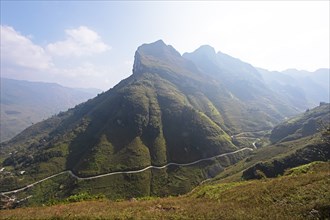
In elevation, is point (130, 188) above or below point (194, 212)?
below

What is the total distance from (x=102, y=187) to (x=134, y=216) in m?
167

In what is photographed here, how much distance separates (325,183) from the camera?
3109 centimetres

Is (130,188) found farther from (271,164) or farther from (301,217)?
(301,217)

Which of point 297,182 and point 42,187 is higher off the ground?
point 297,182

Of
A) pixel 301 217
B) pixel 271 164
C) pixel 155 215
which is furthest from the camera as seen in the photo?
pixel 271 164

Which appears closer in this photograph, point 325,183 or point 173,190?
point 325,183

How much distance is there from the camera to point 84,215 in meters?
31.1

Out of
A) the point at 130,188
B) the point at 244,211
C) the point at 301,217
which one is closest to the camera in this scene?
the point at 301,217

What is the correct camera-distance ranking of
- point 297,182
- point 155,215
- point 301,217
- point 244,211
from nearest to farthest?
1. point 301,217
2. point 244,211
3. point 155,215
4. point 297,182

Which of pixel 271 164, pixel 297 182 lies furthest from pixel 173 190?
pixel 297 182

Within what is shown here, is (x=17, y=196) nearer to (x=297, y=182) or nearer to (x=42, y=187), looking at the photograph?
(x=42, y=187)

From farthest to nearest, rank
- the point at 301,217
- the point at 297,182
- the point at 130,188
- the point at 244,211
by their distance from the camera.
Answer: the point at 130,188
the point at 297,182
the point at 244,211
the point at 301,217

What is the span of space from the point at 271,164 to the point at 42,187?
5717 inches

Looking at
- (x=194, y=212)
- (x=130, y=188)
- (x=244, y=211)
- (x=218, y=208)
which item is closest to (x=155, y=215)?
(x=194, y=212)
